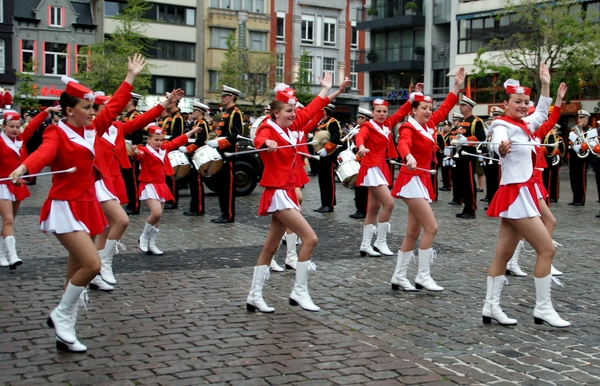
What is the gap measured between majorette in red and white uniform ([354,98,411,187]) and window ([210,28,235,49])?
47.3 metres

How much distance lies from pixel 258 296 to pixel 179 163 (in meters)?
8.42

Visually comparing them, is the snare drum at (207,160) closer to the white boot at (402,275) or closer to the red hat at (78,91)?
the white boot at (402,275)

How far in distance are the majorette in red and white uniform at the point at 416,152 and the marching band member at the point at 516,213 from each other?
1.38m

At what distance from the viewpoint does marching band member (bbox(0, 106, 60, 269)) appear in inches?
379

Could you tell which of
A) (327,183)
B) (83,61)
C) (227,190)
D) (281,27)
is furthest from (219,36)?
(227,190)

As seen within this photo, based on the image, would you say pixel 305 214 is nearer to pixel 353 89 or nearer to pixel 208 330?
pixel 208 330

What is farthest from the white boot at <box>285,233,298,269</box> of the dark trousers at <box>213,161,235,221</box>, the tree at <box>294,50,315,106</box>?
the tree at <box>294,50,315,106</box>

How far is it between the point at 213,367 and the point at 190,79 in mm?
52783

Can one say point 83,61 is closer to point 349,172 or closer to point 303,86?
point 303,86

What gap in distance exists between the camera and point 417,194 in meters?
8.53

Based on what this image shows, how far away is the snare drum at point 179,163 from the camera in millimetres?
15508

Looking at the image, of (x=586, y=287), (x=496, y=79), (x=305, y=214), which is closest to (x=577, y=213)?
(x=305, y=214)

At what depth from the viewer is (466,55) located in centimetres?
4575

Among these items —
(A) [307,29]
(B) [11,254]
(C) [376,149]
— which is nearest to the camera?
(B) [11,254]
